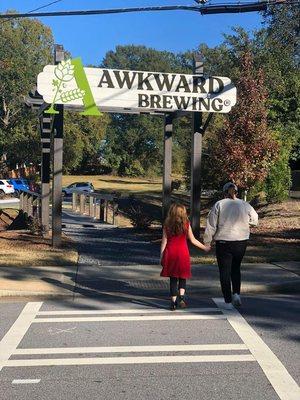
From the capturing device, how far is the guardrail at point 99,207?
22.7 m

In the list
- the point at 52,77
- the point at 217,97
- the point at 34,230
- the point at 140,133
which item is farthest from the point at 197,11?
the point at 140,133

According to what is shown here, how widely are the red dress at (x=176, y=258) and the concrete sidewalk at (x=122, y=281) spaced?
1.49 m

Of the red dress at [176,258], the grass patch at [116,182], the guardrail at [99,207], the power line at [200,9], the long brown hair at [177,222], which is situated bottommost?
the grass patch at [116,182]

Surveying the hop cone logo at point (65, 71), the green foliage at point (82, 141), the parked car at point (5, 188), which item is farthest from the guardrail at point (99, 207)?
the green foliage at point (82, 141)

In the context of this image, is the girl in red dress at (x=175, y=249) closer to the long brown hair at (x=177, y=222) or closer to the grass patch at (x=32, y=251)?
the long brown hair at (x=177, y=222)

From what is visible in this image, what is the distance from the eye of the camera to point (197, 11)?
1196 cm

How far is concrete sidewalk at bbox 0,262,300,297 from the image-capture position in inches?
344

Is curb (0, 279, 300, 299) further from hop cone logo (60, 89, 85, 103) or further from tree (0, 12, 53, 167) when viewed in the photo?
tree (0, 12, 53, 167)

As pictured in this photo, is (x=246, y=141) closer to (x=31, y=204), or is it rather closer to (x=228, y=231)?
(x=31, y=204)

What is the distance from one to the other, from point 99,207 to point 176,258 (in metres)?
19.2

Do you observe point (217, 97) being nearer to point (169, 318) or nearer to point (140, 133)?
point (169, 318)

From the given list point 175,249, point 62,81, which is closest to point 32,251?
point 62,81

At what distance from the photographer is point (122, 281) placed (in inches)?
375

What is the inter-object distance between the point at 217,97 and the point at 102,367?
30.6ft
